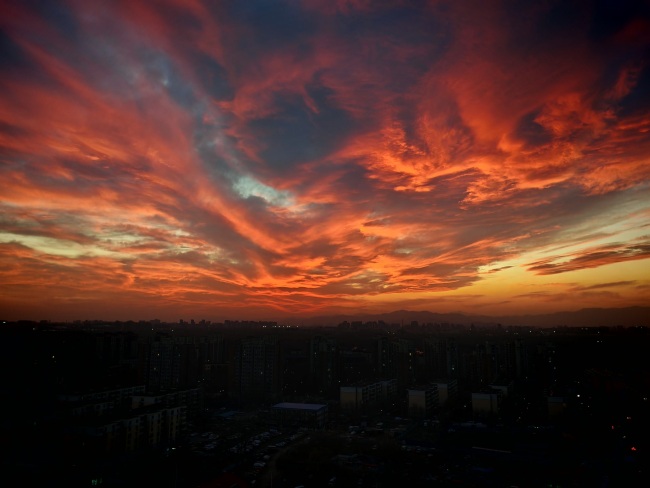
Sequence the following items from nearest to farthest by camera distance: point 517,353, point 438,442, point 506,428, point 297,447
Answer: point 297,447
point 438,442
point 506,428
point 517,353

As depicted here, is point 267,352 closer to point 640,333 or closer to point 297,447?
point 297,447

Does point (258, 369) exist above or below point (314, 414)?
above

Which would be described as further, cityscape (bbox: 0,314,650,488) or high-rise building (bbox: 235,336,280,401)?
high-rise building (bbox: 235,336,280,401)

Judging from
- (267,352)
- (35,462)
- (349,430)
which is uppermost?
(267,352)

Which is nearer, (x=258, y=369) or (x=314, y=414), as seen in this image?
(x=314, y=414)

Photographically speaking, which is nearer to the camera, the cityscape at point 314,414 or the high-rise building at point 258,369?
the cityscape at point 314,414

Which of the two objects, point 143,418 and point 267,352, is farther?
point 267,352

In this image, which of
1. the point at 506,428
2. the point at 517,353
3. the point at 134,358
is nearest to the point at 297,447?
the point at 506,428

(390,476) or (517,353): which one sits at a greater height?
(517,353)
